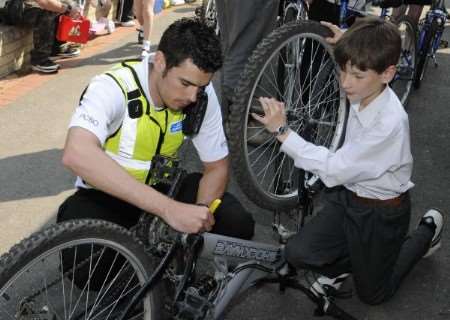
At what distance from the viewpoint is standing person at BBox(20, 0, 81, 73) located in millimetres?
5449

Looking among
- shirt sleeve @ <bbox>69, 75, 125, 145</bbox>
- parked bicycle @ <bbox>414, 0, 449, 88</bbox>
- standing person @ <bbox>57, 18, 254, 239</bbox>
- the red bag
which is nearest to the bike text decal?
standing person @ <bbox>57, 18, 254, 239</bbox>

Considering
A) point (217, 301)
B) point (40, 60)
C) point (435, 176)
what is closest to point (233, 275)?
point (217, 301)

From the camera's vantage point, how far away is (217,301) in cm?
239

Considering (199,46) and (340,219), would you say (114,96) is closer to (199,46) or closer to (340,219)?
(199,46)

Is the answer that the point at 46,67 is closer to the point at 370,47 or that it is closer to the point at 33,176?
the point at 33,176

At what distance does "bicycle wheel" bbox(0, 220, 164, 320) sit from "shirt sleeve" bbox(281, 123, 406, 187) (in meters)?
0.83

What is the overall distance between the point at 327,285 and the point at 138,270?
1109 mm

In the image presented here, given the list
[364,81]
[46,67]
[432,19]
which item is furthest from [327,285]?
[46,67]

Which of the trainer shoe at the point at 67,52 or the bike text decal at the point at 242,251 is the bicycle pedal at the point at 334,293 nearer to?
the bike text decal at the point at 242,251

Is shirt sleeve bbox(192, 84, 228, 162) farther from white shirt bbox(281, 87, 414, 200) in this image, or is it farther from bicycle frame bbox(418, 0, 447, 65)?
bicycle frame bbox(418, 0, 447, 65)

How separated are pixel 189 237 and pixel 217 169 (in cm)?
58

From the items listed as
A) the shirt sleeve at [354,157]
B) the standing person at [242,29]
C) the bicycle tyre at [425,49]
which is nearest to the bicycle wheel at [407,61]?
the bicycle tyre at [425,49]

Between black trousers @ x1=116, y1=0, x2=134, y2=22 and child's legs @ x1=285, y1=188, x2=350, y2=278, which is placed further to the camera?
black trousers @ x1=116, y1=0, x2=134, y2=22

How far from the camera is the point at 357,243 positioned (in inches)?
105
